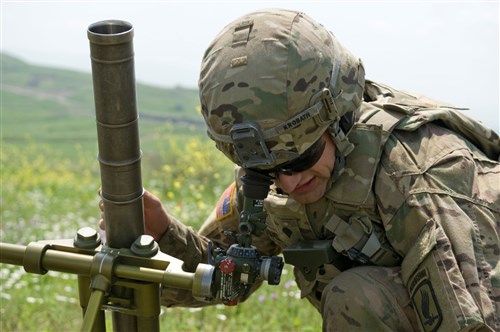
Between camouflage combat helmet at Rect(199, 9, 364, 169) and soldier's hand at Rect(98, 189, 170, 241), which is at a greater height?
camouflage combat helmet at Rect(199, 9, 364, 169)

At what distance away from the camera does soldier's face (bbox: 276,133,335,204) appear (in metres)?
3.32

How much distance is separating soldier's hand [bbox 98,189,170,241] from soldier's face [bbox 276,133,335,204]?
21.8 inches

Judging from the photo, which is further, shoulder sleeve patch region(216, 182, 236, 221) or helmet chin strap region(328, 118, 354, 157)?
shoulder sleeve patch region(216, 182, 236, 221)

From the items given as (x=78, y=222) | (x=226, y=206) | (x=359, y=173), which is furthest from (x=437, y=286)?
(x=78, y=222)

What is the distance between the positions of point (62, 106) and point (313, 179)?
25.4 m

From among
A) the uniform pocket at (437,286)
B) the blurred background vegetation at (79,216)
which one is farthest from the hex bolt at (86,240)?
the blurred background vegetation at (79,216)

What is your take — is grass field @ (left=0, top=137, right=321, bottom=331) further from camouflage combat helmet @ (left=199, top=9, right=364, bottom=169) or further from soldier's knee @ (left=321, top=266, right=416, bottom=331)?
camouflage combat helmet @ (left=199, top=9, right=364, bottom=169)

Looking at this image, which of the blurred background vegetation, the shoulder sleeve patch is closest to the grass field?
the blurred background vegetation

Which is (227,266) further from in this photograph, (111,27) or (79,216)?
(79,216)

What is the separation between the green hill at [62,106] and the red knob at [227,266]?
655 inches

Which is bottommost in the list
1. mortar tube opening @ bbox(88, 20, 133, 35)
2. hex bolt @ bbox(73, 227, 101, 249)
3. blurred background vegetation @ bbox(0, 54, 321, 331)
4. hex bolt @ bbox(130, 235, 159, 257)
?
blurred background vegetation @ bbox(0, 54, 321, 331)

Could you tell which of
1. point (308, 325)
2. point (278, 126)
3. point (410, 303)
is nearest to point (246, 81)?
point (278, 126)

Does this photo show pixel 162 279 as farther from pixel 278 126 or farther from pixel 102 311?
pixel 278 126

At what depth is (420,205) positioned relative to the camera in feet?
10.6
